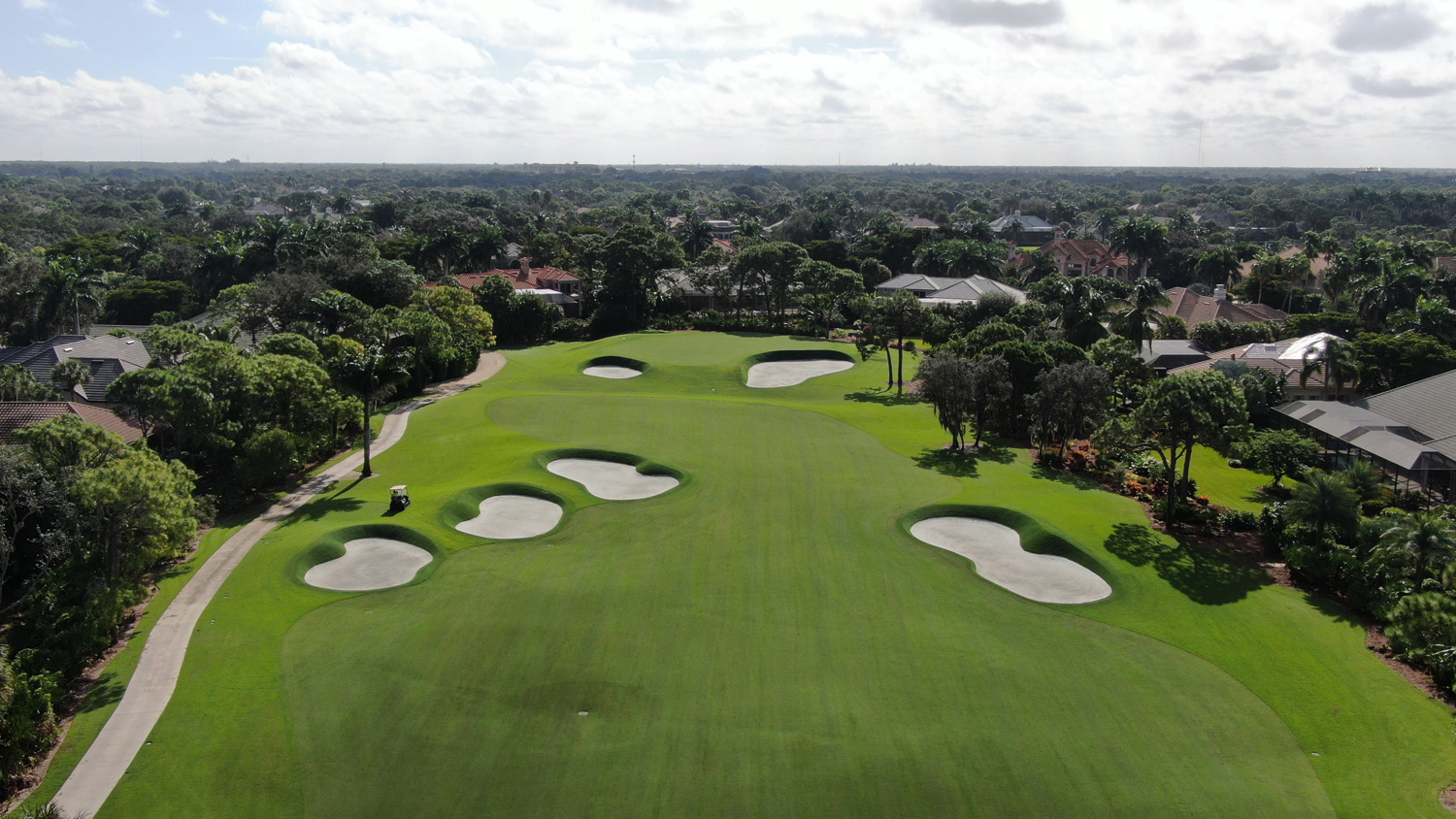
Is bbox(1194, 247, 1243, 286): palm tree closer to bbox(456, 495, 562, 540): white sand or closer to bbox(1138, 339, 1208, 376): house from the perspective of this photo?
bbox(1138, 339, 1208, 376): house

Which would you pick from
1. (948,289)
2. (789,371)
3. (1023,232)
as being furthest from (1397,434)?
(1023,232)

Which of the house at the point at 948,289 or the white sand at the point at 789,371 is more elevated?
the house at the point at 948,289

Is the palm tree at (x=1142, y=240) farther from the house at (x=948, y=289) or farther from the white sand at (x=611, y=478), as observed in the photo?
the white sand at (x=611, y=478)

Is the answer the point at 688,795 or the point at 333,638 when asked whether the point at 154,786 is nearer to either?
the point at 333,638

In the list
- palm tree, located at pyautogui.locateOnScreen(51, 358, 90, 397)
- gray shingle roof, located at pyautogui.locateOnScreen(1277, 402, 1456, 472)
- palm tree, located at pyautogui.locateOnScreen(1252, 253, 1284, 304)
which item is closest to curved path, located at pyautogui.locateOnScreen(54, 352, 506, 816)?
palm tree, located at pyautogui.locateOnScreen(51, 358, 90, 397)

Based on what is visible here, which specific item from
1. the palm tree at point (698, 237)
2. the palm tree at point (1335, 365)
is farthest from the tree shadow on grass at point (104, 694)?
the palm tree at point (698, 237)
